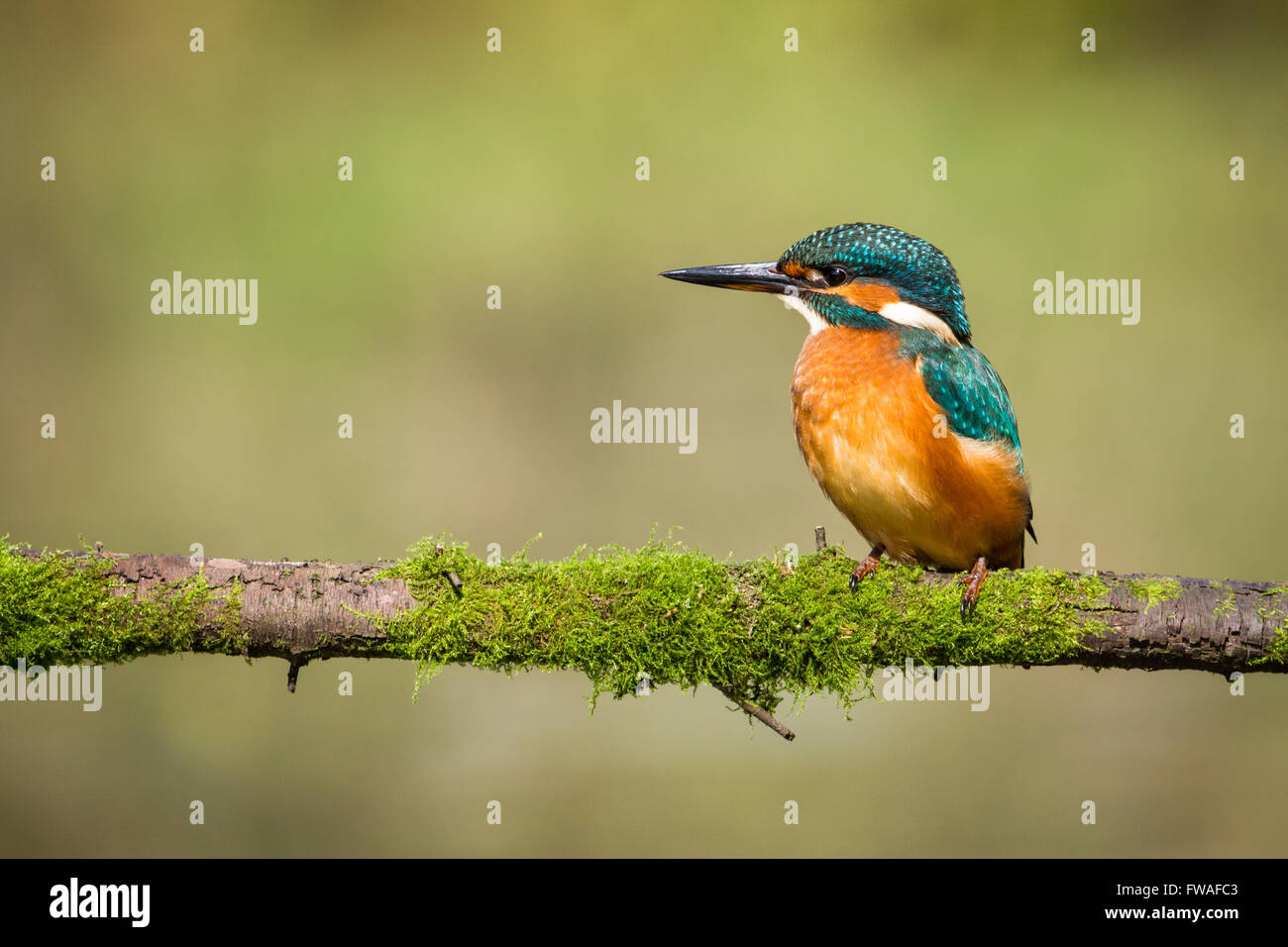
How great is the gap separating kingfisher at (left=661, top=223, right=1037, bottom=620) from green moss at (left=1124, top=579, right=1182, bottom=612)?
0.29 meters

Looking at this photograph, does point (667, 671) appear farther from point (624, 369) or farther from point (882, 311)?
point (624, 369)

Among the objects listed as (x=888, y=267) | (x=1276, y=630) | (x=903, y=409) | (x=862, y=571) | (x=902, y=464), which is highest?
(x=888, y=267)

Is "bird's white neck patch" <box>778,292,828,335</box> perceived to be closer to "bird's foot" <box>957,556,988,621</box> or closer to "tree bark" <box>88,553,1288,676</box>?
"bird's foot" <box>957,556,988,621</box>

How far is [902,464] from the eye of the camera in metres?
2.35

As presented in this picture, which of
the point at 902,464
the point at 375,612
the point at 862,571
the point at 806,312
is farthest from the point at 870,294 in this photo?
the point at 375,612

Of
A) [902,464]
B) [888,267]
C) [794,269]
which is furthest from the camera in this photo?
[794,269]

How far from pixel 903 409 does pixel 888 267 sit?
0.39 meters

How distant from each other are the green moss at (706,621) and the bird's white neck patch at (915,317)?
0.70m

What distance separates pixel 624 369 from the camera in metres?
5.62

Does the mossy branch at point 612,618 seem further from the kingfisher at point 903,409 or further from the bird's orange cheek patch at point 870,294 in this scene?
the bird's orange cheek patch at point 870,294

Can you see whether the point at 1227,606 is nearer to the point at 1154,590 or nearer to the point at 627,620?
the point at 1154,590

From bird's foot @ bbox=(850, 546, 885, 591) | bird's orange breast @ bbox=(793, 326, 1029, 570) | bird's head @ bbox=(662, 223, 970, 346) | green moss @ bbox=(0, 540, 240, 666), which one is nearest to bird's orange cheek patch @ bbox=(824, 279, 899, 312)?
bird's head @ bbox=(662, 223, 970, 346)

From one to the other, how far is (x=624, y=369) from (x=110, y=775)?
10.1ft

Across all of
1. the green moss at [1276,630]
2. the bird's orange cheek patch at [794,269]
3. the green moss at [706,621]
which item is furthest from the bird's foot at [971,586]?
the bird's orange cheek patch at [794,269]
